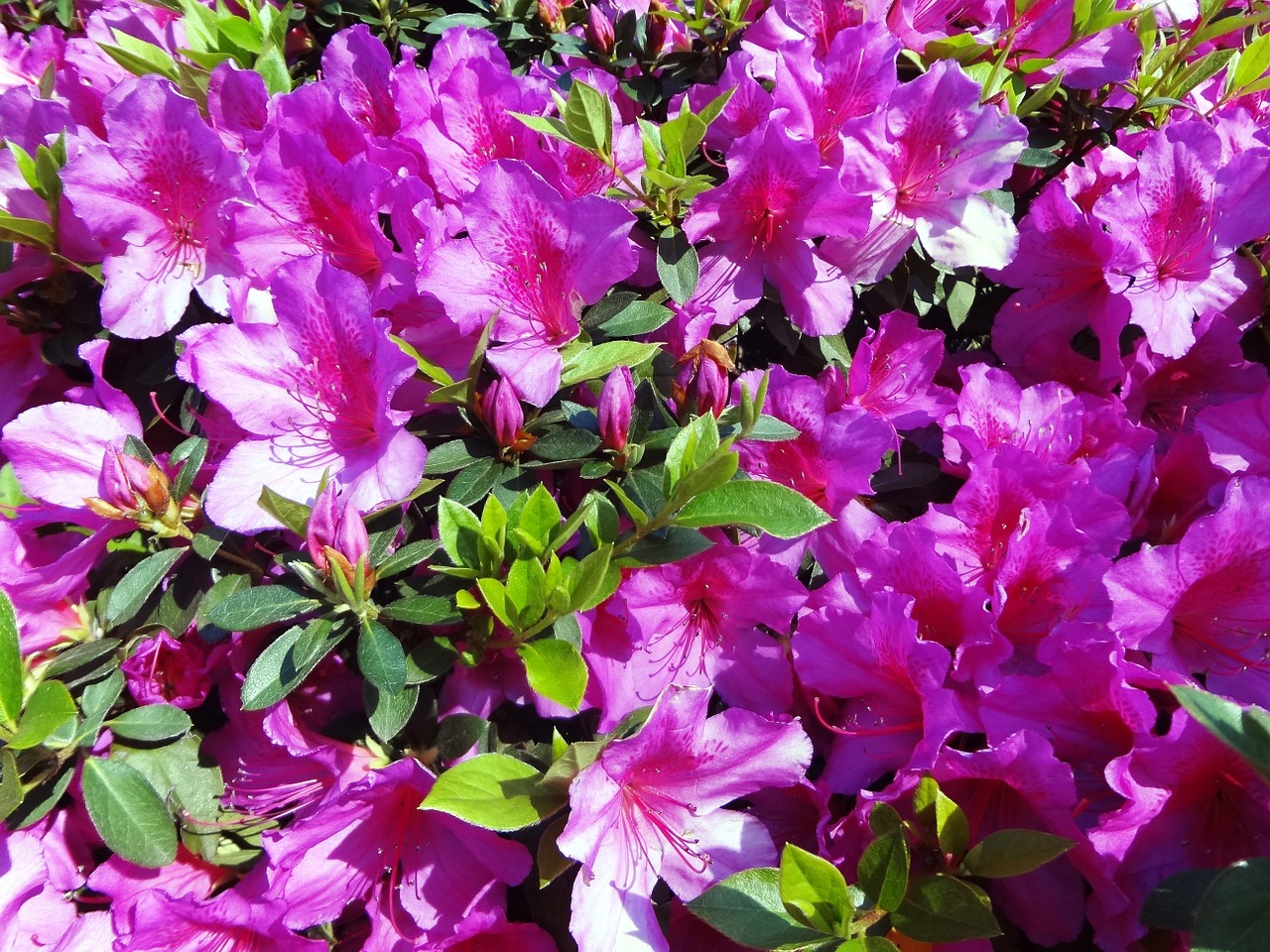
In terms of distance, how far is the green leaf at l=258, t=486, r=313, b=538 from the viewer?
964mm

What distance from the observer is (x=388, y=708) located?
40.0 inches

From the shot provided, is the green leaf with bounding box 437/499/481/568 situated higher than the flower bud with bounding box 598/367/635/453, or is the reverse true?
the flower bud with bounding box 598/367/635/453

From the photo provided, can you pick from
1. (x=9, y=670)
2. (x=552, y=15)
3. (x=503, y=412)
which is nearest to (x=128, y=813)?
(x=9, y=670)

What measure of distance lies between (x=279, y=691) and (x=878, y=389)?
914 millimetres

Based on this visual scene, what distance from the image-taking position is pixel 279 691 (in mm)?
973

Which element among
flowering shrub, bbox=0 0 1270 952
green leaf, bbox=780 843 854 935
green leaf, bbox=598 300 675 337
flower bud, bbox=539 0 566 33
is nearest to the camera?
green leaf, bbox=780 843 854 935

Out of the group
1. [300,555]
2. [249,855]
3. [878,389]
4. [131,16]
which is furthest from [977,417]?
[131,16]

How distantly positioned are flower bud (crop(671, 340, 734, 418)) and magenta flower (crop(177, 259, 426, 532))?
342mm

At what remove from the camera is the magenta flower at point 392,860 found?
0.99 metres

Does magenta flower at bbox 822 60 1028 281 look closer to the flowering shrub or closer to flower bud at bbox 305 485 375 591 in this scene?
the flowering shrub

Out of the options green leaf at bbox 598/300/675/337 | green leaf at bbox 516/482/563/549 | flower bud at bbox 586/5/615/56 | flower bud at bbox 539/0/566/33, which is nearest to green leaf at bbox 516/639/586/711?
green leaf at bbox 516/482/563/549

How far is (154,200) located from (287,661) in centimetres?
75

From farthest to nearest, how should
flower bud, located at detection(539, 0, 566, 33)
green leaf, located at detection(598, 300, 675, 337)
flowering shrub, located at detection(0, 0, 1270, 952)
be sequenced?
flower bud, located at detection(539, 0, 566, 33) → green leaf, located at detection(598, 300, 675, 337) → flowering shrub, located at detection(0, 0, 1270, 952)

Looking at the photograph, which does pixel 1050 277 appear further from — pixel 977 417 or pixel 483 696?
pixel 483 696
